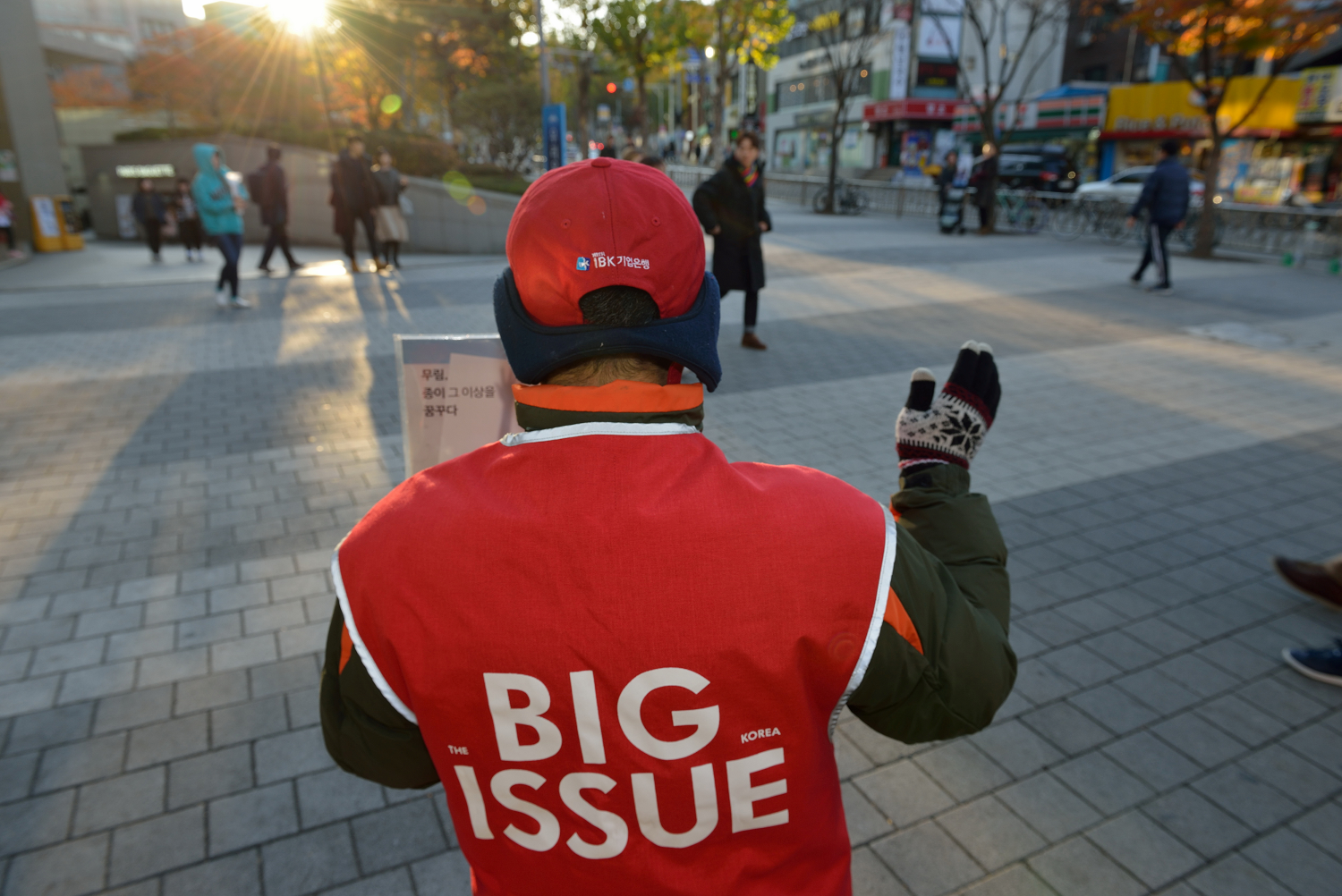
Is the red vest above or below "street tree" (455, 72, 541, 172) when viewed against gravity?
below

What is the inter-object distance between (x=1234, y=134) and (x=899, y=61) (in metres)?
22.0

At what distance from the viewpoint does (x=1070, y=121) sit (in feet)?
114

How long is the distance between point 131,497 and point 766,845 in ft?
16.6

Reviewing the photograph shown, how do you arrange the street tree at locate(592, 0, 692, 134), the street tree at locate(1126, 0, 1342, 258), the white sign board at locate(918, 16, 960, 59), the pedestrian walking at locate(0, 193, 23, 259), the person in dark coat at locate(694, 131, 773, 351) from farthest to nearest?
the white sign board at locate(918, 16, 960, 59)
the street tree at locate(592, 0, 692, 134)
the pedestrian walking at locate(0, 193, 23, 259)
the street tree at locate(1126, 0, 1342, 258)
the person in dark coat at locate(694, 131, 773, 351)

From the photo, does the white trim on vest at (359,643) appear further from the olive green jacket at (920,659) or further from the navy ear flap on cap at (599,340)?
the navy ear flap on cap at (599,340)

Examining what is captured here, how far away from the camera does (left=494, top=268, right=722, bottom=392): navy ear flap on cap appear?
3.48 feet

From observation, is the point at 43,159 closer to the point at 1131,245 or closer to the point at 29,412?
the point at 29,412

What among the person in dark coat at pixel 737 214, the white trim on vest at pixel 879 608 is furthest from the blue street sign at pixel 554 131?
the white trim on vest at pixel 879 608

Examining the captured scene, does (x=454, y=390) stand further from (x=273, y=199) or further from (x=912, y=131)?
(x=912, y=131)

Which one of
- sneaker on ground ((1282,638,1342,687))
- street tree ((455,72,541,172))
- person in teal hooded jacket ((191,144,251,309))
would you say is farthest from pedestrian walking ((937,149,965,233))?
sneaker on ground ((1282,638,1342,687))

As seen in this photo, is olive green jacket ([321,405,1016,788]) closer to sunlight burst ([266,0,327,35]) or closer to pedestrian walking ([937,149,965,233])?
pedestrian walking ([937,149,965,233])

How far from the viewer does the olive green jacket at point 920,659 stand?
1.10m

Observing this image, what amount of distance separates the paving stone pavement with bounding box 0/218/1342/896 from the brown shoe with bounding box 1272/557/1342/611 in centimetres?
9

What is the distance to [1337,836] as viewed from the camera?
257 centimetres
